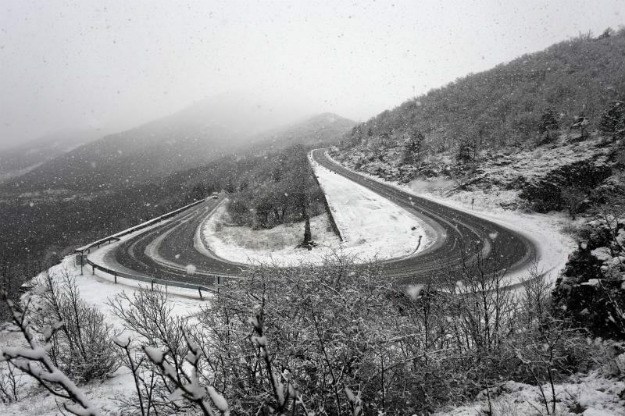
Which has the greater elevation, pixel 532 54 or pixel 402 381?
pixel 532 54

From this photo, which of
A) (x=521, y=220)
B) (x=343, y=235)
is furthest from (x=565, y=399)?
(x=521, y=220)

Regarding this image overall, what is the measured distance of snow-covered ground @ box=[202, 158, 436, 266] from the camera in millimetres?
25609

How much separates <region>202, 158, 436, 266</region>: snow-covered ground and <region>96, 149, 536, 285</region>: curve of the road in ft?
4.31

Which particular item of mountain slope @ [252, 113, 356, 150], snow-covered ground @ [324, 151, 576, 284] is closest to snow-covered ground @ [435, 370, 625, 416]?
snow-covered ground @ [324, 151, 576, 284]

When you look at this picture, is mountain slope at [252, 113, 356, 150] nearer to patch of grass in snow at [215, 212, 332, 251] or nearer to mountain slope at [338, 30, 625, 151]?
mountain slope at [338, 30, 625, 151]

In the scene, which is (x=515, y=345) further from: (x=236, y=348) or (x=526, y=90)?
(x=526, y=90)

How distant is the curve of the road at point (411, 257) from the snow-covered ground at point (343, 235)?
131 centimetres

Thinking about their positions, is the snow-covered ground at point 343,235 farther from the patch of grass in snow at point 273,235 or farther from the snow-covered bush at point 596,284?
the snow-covered bush at point 596,284

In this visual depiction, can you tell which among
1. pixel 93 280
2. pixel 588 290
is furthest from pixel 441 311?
pixel 93 280

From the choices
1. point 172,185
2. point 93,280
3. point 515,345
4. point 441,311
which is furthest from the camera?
point 172,185

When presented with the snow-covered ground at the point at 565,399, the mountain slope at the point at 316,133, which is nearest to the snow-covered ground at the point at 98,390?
the snow-covered ground at the point at 565,399

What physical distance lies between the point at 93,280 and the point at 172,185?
84.8 metres

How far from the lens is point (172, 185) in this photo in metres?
105

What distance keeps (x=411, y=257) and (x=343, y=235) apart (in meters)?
7.50
